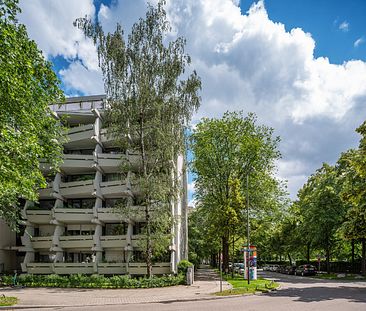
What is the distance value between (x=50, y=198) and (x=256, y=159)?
2306cm

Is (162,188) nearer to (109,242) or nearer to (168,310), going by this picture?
(109,242)

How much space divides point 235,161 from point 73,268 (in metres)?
20.5

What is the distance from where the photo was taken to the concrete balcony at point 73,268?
3344 cm

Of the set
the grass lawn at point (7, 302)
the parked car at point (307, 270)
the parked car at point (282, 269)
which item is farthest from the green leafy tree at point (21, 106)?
the parked car at point (282, 269)

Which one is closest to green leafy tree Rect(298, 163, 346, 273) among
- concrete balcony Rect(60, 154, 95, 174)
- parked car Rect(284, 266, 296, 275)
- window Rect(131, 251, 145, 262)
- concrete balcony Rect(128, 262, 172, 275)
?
parked car Rect(284, 266, 296, 275)

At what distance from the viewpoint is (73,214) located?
113 ft

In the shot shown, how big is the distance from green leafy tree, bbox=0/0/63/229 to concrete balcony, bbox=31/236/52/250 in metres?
15.9

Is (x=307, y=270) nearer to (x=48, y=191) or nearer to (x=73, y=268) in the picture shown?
(x=73, y=268)

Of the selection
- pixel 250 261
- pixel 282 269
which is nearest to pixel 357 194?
pixel 250 261

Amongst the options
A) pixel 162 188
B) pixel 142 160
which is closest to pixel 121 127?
pixel 142 160

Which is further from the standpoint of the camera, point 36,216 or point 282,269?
point 282,269

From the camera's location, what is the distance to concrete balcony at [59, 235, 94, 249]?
34000 millimetres

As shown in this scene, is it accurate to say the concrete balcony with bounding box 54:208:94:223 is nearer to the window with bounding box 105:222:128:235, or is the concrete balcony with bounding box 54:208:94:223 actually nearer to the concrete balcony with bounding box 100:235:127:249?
the concrete balcony with bounding box 100:235:127:249

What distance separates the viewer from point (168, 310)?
16.3m
